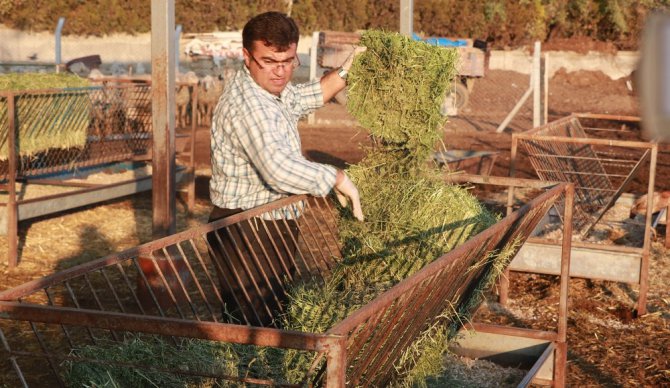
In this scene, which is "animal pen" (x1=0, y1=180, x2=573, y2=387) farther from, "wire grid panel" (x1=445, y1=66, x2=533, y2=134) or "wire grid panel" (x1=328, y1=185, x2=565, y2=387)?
"wire grid panel" (x1=445, y1=66, x2=533, y2=134)

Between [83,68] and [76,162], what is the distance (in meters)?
15.2

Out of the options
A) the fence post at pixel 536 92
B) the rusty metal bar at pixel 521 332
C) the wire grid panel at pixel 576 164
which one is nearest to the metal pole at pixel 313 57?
the fence post at pixel 536 92

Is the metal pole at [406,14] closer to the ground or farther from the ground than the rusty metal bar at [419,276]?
farther from the ground

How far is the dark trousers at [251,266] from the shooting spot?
149 inches

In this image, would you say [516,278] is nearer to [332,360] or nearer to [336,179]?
[336,179]

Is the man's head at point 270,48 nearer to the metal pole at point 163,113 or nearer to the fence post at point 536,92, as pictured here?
the metal pole at point 163,113

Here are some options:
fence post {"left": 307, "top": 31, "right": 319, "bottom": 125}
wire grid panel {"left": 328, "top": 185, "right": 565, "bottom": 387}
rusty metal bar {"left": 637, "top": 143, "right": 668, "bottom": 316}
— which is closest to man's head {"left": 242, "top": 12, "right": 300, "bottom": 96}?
wire grid panel {"left": 328, "top": 185, "right": 565, "bottom": 387}

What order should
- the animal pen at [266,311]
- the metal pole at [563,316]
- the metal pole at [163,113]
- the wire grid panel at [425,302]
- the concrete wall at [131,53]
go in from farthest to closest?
1. the concrete wall at [131,53]
2. the metal pole at [163,113]
3. the metal pole at [563,316]
4. the wire grid panel at [425,302]
5. the animal pen at [266,311]

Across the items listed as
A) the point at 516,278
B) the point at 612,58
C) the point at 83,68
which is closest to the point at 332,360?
the point at 516,278

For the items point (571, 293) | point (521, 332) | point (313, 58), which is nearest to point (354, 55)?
point (521, 332)

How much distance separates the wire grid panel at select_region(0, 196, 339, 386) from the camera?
77.8 inches

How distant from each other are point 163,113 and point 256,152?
10.7 ft

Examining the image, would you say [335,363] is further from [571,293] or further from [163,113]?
[571,293]

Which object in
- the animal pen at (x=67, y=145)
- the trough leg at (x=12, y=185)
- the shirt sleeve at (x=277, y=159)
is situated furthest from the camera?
the animal pen at (x=67, y=145)
